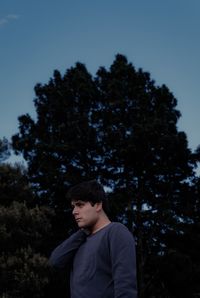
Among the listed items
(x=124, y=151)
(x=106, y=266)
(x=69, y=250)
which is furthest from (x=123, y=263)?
(x=124, y=151)

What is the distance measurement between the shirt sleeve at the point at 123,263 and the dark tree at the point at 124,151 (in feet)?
69.5

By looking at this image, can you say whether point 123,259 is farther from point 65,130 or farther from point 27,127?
point 27,127

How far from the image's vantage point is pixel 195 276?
947 inches

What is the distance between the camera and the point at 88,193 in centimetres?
294

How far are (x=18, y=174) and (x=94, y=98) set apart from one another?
26.4ft

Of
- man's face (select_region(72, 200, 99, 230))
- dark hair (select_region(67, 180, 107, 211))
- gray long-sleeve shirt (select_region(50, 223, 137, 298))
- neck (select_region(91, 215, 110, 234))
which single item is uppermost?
dark hair (select_region(67, 180, 107, 211))

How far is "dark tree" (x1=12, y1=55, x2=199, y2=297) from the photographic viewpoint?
25.0 m

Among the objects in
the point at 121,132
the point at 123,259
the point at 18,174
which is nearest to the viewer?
the point at 123,259

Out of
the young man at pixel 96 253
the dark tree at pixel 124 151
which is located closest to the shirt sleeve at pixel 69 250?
the young man at pixel 96 253

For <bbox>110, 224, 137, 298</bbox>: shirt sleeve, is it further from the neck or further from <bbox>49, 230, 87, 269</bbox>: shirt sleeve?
<bbox>49, 230, 87, 269</bbox>: shirt sleeve

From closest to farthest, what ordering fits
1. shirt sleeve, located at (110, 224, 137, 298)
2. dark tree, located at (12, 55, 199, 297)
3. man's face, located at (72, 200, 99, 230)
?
shirt sleeve, located at (110, 224, 137, 298)
man's face, located at (72, 200, 99, 230)
dark tree, located at (12, 55, 199, 297)

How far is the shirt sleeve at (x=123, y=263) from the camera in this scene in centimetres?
259

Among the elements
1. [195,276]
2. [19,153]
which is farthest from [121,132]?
[195,276]

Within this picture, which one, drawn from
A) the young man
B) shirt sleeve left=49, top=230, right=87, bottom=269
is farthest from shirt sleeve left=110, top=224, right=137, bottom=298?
shirt sleeve left=49, top=230, right=87, bottom=269
